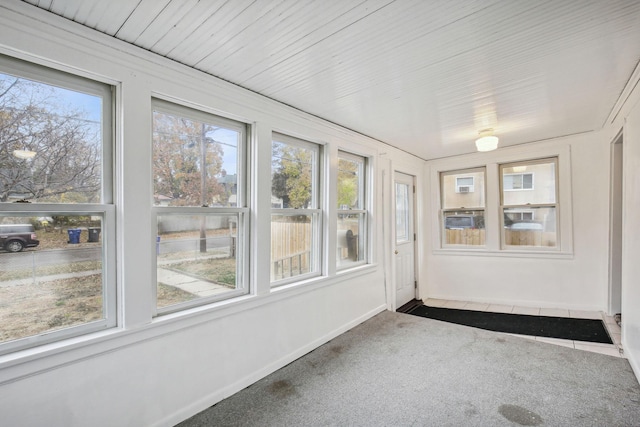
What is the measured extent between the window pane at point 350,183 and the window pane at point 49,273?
243 centimetres

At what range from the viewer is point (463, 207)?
504 centimetres

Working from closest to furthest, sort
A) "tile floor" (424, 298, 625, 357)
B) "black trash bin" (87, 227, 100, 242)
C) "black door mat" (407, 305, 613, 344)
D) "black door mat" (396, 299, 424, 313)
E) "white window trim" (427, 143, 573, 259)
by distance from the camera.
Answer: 1. "black trash bin" (87, 227, 100, 242)
2. "tile floor" (424, 298, 625, 357)
3. "black door mat" (407, 305, 613, 344)
4. "white window trim" (427, 143, 573, 259)
5. "black door mat" (396, 299, 424, 313)

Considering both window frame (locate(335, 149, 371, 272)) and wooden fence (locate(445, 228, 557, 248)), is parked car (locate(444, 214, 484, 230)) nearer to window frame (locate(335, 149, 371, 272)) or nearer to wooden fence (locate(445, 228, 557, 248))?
wooden fence (locate(445, 228, 557, 248))

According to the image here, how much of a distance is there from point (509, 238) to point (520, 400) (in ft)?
10.1

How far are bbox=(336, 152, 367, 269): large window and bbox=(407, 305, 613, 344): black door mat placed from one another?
1479mm

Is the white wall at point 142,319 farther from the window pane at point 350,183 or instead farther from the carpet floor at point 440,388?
the window pane at point 350,183

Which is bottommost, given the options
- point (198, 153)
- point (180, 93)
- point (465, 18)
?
point (198, 153)

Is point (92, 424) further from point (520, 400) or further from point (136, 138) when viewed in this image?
point (520, 400)

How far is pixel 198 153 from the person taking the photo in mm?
2223

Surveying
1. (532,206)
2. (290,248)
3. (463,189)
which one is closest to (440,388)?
(290,248)

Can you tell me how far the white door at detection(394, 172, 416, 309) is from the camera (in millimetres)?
4629

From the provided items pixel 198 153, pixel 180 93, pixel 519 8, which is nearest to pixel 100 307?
pixel 198 153

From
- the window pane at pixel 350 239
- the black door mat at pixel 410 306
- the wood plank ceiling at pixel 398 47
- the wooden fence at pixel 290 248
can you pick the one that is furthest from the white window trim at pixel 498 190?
the wooden fence at pixel 290 248

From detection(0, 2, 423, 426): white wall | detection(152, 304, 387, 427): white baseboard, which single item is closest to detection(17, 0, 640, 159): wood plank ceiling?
detection(0, 2, 423, 426): white wall
